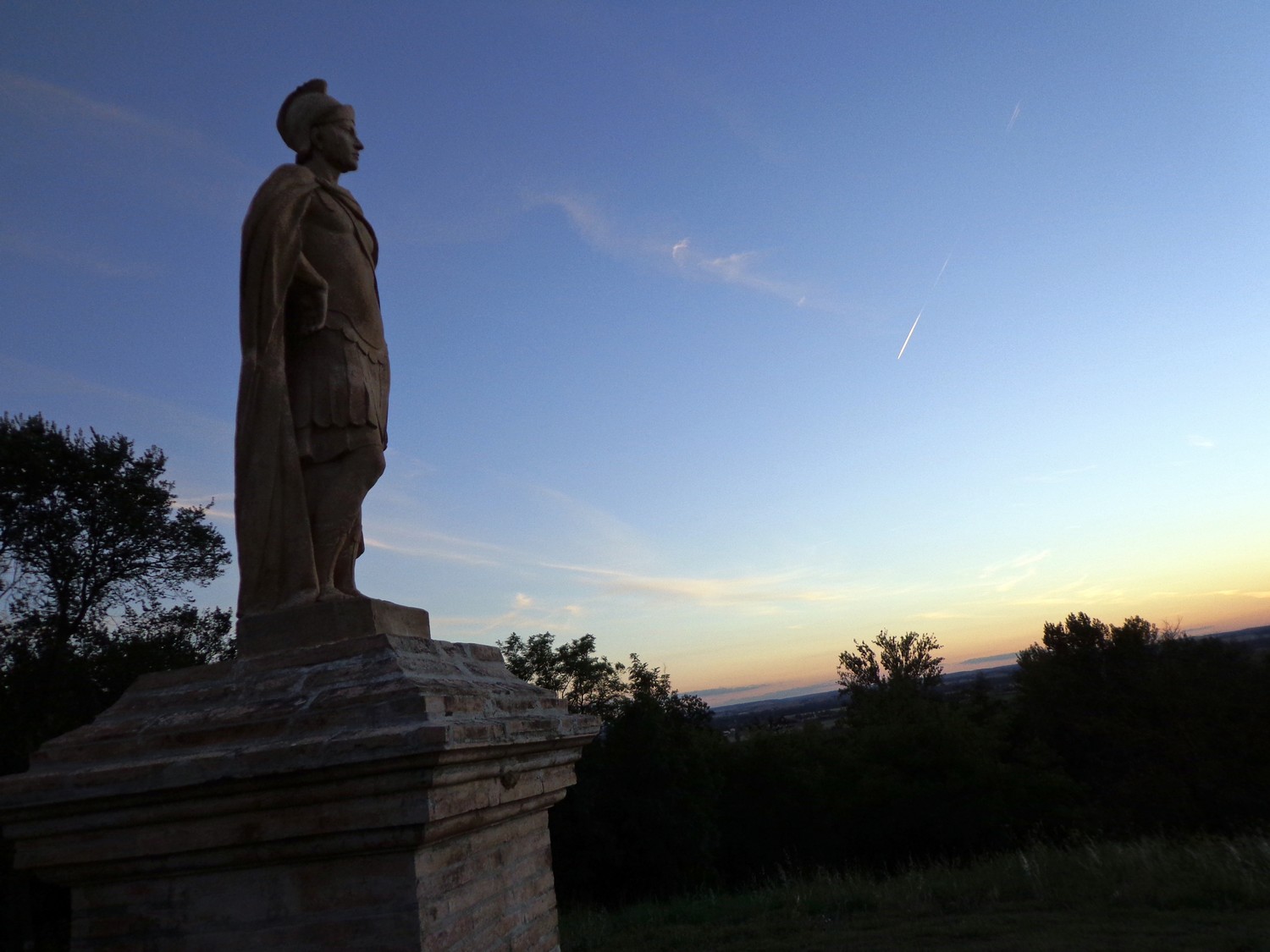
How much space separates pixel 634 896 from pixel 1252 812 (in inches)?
740

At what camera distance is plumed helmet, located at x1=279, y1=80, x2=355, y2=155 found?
3938mm

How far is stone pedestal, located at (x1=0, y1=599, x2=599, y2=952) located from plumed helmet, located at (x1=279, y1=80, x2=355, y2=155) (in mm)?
2273

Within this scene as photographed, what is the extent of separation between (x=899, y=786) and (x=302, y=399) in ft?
79.4

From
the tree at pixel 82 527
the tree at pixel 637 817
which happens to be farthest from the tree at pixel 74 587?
the tree at pixel 637 817

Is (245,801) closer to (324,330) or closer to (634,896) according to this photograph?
(324,330)

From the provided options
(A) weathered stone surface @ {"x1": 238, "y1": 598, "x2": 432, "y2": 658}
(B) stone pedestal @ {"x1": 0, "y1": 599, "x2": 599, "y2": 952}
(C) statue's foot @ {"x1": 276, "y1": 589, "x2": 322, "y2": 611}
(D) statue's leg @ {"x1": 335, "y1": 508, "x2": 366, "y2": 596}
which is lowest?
(B) stone pedestal @ {"x1": 0, "y1": 599, "x2": 599, "y2": 952}

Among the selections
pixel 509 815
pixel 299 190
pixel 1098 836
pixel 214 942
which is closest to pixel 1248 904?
pixel 509 815

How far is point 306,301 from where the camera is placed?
144 inches

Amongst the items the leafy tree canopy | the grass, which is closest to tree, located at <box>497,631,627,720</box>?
the leafy tree canopy

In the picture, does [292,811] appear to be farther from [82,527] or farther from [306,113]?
[82,527]

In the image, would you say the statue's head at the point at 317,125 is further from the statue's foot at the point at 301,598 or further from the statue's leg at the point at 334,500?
the statue's foot at the point at 301,598

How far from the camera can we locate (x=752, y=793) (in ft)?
89.5

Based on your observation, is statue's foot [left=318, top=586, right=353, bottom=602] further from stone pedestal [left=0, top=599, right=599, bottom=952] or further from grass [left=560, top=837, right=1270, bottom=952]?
grass [left=560, top=837, right=1270, bottom=952]

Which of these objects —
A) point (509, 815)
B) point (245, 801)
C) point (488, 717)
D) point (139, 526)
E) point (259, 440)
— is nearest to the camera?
point (245, 801)
